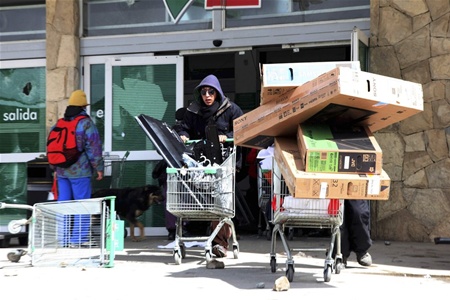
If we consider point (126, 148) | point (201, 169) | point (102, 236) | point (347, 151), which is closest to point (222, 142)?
point (201, 169)

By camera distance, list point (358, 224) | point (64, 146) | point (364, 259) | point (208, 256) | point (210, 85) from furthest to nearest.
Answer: point (64, 146), point (210, 85), point (208, 256), point (364, 259), point (358, 224)

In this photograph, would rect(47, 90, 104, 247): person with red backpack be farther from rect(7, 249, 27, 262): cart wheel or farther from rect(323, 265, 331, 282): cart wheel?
rect(323, 265, 331, 282): cart wheel

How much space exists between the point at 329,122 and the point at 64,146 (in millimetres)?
4448

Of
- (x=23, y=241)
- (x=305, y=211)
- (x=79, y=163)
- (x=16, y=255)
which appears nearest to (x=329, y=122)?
(x=305, y=211)

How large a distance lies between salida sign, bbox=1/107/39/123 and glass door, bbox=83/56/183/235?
1009mm

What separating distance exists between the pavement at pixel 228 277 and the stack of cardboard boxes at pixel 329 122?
0.82 metres

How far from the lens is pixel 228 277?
7273 mm

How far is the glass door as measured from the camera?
38.8ft

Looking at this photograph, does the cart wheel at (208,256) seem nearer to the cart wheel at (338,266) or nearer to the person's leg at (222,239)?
the person's leg at (222,239)

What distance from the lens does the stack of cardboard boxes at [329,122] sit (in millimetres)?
6086

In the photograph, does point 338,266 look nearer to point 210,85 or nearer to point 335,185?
point 335,185

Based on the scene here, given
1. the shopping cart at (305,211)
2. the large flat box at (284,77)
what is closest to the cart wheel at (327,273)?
the shopping cart at (305,211)

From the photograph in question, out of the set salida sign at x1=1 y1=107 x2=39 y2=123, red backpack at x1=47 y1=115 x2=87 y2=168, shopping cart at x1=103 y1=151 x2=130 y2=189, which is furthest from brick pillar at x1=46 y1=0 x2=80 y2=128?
red backpack at x1=47 y1=115 x2=87 y2=168

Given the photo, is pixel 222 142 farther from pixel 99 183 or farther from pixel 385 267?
pixel 99 183
